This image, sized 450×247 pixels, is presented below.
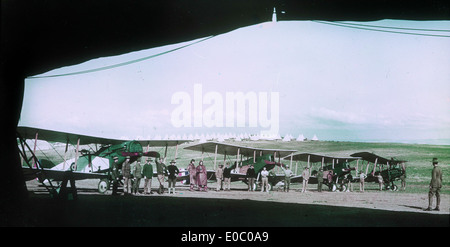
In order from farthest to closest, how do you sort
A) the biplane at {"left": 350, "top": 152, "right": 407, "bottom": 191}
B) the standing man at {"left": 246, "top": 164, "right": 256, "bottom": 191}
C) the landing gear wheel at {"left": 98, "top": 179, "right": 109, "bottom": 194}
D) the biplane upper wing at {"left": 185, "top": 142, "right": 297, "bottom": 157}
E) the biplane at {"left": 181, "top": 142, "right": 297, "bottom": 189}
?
1. the biplane at {"left": 350, "top": 152, "right": 407, "bottom": 191}
2. the biplane at {"left": 181, "top": 142, "right": 297, "bottom": 189}
3. the biplane upper wing at {"left": 185, "top": 142, "right": 297, "bottom": 157}
4. the standing man at {"left": 246, "top": 164, "right": 256, "bottom": 191}
5. the landing gear wheel at {"left": 98, "top": 179, "right": 109, "bottom": 194}

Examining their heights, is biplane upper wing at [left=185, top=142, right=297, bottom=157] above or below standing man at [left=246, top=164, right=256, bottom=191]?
above

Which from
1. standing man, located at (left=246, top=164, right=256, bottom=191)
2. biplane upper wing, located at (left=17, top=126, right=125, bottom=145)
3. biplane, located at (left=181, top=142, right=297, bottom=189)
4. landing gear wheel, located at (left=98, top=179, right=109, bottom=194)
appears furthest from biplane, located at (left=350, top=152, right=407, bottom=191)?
biplane upper wing, located at (left=17, top=126, right=125, bottom=145)

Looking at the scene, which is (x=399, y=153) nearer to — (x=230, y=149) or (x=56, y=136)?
(x=230, y=149)

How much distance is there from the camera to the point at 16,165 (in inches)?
245

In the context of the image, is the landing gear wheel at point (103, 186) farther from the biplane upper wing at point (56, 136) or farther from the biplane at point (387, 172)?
the biplane at point (387, 172)

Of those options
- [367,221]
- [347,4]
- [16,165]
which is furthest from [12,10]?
[367,221]

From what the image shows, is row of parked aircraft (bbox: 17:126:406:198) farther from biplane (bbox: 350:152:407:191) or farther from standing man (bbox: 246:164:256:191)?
standing man (bbox: 246:164:256:191)

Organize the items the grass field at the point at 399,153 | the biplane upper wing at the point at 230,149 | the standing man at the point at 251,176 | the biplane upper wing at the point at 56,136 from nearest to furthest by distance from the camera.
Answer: the biplane upper wing at the point at 56,136, the standing man at the point at 251,176, the biplane upper wing at the point at 230,149, the grass field at the point at 399,153

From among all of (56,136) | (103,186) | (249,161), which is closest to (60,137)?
(56,136)

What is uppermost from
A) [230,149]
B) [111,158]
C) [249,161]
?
[230,149]

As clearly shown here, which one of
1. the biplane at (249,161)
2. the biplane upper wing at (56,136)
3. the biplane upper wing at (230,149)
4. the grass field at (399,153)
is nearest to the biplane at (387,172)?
the grass field at (399,153)

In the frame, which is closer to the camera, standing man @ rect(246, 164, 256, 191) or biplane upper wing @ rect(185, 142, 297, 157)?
standing man @ rect(246, 164, 256, 191)

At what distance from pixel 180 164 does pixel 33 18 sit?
36488mm
